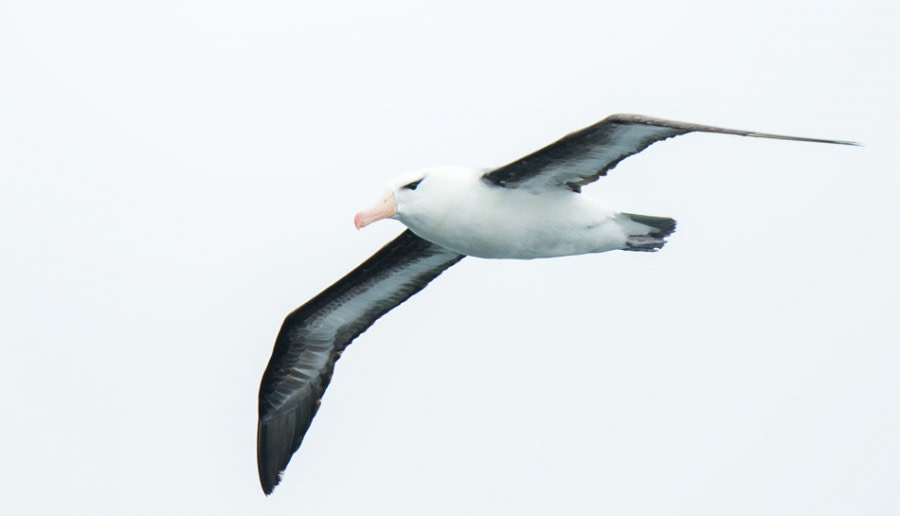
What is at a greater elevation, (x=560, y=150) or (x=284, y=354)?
(x=560, y=150)

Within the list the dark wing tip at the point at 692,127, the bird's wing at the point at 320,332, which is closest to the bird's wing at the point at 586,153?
the dark wing tip at the point at 692,127

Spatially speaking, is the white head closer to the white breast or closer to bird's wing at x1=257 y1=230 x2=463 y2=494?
the white breast

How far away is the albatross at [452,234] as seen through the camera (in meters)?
11.1

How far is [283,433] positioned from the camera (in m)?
13.5

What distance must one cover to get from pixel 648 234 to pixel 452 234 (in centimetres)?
166

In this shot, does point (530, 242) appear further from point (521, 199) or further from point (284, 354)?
point (284, 354)

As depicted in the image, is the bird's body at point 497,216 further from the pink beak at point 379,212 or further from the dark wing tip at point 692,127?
the dark wing tip at point 692,127

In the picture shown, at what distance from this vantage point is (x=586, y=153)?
11070 mm

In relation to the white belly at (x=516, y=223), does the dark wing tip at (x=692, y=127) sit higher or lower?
higher

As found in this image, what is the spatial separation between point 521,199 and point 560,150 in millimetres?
759

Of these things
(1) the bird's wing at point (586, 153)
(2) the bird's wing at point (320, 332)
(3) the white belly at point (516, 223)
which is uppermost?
(1) the bird's wing at point (586, 153)

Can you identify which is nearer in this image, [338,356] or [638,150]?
[638,150]

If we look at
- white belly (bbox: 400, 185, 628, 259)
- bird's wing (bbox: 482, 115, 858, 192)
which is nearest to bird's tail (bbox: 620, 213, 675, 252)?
white belly (bbox: 400, 185, 628, 259)

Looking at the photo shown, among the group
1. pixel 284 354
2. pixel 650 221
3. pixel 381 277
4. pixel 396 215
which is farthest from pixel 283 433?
pixel 650 221
